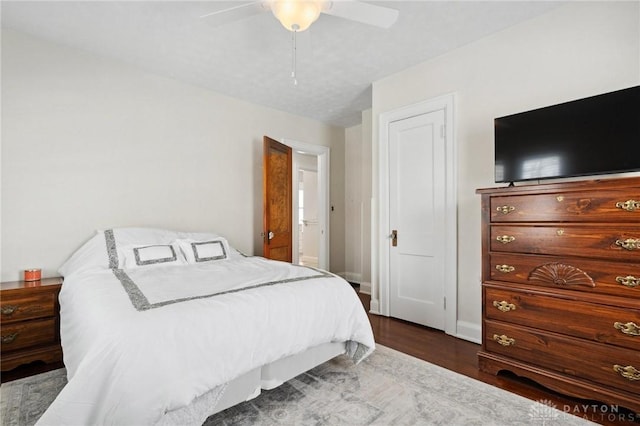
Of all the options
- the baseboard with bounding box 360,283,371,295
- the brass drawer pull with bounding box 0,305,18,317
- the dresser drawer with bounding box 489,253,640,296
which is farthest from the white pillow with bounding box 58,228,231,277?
the dresser drawer with bounding box 489,253,640,296

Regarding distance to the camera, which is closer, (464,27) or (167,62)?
(464,27)

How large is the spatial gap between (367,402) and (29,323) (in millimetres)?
2556

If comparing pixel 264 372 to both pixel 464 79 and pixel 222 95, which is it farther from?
pixel 222 95

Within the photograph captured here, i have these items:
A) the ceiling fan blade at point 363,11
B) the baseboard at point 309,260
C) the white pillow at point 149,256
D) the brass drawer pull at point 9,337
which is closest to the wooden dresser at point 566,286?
the ceiling fan blade at point 363,11

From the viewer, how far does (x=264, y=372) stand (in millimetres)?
1869

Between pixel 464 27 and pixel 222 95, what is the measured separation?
282 centimetres

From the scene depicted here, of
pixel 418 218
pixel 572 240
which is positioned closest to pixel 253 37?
pixel 418 218

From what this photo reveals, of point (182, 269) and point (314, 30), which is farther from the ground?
point (314, 30)

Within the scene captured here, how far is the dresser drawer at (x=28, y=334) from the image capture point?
2322 millimetres

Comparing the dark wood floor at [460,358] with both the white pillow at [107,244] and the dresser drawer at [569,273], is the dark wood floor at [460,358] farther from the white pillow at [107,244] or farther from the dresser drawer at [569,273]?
the white pillow at [107,244]

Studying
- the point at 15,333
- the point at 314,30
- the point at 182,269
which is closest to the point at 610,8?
the point at 314,30

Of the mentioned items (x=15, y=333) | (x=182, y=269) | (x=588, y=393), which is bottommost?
(x=588, y=393)

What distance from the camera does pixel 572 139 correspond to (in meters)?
2.11

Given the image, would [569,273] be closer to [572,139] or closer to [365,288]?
[572,139]
